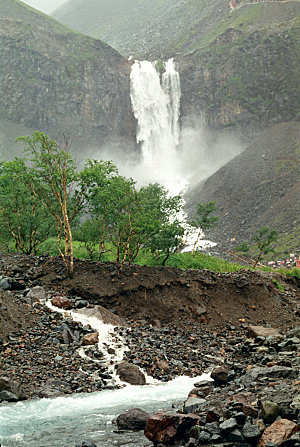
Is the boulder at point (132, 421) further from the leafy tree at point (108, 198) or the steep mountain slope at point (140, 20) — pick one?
the steep mountain slope at point (140, 20)

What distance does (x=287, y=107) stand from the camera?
83.0m

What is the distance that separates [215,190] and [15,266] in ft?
173

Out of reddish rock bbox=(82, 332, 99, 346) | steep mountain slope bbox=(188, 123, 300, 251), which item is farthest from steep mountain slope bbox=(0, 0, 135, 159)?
reddish rock bbox=(82, 332, 99, 346)

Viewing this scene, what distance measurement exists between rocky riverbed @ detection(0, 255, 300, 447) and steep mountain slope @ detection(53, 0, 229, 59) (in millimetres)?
100506

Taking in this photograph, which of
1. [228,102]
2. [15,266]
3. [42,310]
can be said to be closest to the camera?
[42,310]

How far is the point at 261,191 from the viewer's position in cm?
6091

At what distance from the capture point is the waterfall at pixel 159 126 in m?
85.1

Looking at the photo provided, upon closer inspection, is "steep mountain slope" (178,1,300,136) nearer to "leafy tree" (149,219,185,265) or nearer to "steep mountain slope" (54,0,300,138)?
"steep mountain slope" (54,0,300,138)

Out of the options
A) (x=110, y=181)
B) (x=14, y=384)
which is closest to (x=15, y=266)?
(x=110, y=181)

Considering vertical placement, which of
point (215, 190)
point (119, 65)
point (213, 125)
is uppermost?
point (119, 65)

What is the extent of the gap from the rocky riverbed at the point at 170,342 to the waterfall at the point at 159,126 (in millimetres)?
63520

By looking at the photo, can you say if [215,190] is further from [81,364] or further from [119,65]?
[81,364]

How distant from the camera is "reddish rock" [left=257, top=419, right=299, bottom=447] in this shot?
18.8 ft

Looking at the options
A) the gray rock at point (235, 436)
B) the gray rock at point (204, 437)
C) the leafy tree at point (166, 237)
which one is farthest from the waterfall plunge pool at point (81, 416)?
the leafy tree at point (166, 237)
